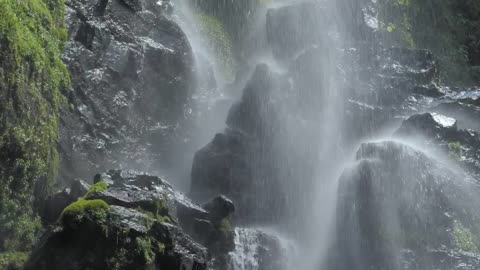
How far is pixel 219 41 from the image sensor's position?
3009 cm

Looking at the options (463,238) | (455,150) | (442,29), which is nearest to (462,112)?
(455,150)

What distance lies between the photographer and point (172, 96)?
23859 millimetres

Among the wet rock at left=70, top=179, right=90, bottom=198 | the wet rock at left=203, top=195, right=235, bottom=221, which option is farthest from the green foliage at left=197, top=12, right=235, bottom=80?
the wet rock at left=70, top=179, right=90, bottom=198

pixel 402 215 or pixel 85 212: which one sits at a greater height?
pixel 402 215

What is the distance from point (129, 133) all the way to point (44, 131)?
550cm

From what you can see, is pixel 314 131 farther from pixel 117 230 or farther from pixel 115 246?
pixel 115 246

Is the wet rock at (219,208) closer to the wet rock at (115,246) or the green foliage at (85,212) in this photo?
the wet rock at (115,246)

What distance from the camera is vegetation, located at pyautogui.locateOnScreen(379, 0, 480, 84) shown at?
3228 centimetres

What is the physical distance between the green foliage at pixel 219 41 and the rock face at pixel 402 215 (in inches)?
406

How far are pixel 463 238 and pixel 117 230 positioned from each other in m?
12.0

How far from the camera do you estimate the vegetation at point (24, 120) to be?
14.5m

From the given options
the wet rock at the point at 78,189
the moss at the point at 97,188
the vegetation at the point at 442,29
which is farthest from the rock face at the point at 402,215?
the vegetation at the point at 442,29

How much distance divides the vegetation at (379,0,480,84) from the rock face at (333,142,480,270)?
39.6 ft

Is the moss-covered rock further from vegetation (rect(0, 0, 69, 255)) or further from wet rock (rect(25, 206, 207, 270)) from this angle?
vegetation (rect(0, 0, 69, 255))
